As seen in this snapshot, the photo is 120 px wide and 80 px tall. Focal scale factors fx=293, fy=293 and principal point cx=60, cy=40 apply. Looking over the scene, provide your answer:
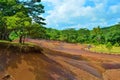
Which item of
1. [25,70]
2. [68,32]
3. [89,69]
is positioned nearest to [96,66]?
[89,69]

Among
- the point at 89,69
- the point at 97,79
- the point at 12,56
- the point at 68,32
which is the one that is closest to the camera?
the point at 12,56

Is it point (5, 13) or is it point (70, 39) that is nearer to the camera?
point (5, 13)

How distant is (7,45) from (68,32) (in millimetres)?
93835

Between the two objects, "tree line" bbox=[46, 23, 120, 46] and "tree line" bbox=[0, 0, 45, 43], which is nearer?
"tree line" bbox=[0, 0, 45, 43]

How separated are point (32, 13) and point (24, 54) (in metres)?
5.61

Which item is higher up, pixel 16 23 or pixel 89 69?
pixel 16 23

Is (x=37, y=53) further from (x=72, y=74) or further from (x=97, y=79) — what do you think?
(x=97, y=79)

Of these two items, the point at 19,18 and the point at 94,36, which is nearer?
the point at 19,18

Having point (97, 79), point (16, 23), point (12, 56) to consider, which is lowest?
point (97, 79)

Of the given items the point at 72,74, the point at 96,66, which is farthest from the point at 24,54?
the point at 96,66

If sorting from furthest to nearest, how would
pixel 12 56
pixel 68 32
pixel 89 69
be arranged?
pixel 68 32 < pixel 89 69 < pixel 12 56

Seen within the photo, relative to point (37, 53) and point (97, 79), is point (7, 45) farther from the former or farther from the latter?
point (97, 79)

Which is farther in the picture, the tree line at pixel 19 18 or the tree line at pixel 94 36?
the tree line at pixel 94 36

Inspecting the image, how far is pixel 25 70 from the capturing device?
26641mm
